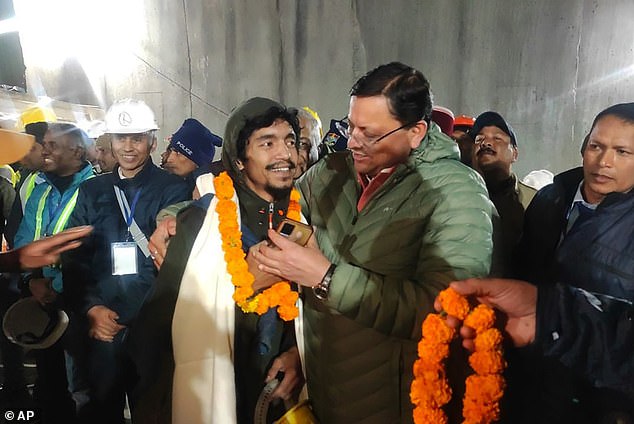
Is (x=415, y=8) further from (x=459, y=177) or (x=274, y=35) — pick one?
(x=459, y=177)

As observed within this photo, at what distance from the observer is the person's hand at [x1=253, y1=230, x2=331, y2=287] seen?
152 centimetres

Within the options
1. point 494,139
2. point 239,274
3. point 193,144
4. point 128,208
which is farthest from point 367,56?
point 239,274

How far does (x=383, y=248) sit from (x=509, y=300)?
17.5 inches

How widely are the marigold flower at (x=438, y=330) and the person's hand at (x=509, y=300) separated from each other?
0.04 metres

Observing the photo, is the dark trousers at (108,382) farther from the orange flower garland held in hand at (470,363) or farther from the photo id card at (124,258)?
the orange flower garland held in hand at (470,363)

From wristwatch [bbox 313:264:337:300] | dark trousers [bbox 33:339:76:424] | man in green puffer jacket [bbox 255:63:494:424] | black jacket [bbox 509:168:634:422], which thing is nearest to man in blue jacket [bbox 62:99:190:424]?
dark trousers [bbox 33:339:76:424]

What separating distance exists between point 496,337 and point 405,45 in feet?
17.0

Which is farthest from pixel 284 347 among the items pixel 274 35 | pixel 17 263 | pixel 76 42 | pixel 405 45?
pixel 76 42

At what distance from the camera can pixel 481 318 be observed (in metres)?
1.33

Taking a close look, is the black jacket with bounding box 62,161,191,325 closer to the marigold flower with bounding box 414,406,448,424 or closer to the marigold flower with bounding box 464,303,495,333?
the marigold flower with bounding box 414,406,448,424

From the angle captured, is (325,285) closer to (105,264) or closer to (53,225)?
(105,264)

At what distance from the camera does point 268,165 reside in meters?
2.04

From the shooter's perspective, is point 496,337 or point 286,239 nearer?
point 496,337

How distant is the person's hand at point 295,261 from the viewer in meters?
1.52
